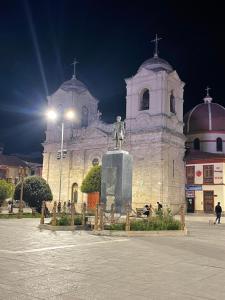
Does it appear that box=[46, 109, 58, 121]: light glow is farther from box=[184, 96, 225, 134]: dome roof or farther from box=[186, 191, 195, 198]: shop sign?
box=[184, 96, 225, 134]: dome roof

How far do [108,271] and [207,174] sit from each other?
36.9 meters

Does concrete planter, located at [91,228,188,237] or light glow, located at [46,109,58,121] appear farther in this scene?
light glow, located at [46,109,58,121]

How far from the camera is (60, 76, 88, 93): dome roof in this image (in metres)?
51.8

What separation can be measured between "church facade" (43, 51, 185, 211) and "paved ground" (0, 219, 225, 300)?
29.3 metres

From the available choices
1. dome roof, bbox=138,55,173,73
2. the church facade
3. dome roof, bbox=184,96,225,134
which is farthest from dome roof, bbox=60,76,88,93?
dome roof, bbox=184,96,225,134

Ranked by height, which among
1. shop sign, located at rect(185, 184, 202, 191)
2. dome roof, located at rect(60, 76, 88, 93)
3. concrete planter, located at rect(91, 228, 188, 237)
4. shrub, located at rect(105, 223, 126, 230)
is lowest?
concrete planter, located at rect(91, 228, 188, 237)

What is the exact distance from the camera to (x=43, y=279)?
632cm

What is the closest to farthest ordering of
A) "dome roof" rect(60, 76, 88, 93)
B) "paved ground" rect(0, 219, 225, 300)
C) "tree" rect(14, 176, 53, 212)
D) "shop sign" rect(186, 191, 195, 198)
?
"paved ground" rect(0, 219, 225, 300)
"tree" rect(14, 176, 53, 212)
"shop sign" rect(186, 191, 195, 198)
"dome roof" rect(60, 76, 88, 93)

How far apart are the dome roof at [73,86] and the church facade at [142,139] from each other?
15 cm

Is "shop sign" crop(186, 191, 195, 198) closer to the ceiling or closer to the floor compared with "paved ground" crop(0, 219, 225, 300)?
closer to the ceiling

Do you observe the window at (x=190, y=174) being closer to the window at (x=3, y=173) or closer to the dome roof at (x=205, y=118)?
the dome roof at (x=205, y=118)

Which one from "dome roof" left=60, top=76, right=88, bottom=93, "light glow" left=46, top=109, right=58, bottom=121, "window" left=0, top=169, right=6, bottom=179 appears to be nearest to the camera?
"light glow" left=46, top=109, right=58, bottom=121

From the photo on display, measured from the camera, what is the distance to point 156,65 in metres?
44.3

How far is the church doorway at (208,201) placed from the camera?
136 feet
